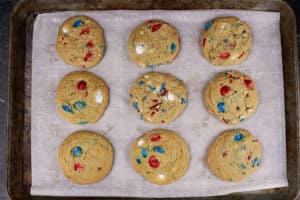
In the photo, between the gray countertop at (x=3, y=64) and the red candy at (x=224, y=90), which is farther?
the gray countertop at (x=3, y=64)

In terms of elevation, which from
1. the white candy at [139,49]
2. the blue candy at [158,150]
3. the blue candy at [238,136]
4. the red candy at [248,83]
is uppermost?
the white candy at [139,49]

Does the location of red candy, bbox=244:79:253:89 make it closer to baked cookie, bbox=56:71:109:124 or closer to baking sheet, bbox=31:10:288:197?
baking sheet, bbox=31:10:288:197

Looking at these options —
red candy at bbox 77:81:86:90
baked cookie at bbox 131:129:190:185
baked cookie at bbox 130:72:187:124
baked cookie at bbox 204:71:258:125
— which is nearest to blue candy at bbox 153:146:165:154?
baked cookie at bbox 131:129:190:185

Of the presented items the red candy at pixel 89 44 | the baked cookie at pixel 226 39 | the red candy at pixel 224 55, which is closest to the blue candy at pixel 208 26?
the baked cookie at pixel 226 39

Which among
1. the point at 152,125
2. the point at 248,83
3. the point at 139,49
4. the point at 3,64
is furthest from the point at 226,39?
the point at 3,64

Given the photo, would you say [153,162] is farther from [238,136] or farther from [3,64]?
[3,64]

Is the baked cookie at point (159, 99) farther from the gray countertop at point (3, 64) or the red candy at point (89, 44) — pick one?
the gray countertop at point (3, 64)

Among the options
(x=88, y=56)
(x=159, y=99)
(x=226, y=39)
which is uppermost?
(x=226, y=39)
